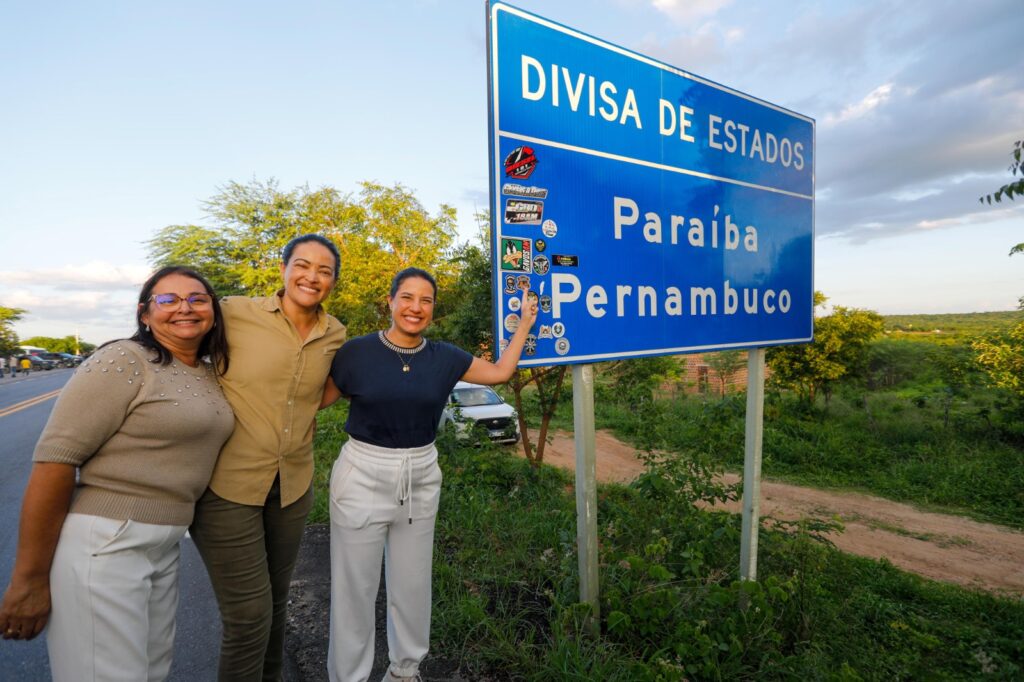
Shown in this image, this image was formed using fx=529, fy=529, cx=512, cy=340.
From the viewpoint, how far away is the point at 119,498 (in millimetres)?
1506

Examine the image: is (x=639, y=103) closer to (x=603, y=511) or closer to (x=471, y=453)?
(x=603, y=511)

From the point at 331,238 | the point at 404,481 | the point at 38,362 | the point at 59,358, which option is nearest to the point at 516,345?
the point at 404,481

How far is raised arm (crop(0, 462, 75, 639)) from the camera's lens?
1.38m

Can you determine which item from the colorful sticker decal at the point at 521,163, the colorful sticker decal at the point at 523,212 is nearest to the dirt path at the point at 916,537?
the colorful sticker decal at the point at 523,212

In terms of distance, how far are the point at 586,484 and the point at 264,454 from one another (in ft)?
4.42

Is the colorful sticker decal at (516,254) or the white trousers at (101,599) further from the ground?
the colorful sticker decal at (516,254)

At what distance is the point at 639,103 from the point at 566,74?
0.45 metres

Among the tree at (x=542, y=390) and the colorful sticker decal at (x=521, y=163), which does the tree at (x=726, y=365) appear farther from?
the colorful sticker decal at (x=521, y=163)

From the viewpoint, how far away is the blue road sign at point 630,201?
204 centimetres

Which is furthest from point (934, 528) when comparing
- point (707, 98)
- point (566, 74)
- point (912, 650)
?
point (566, 74)

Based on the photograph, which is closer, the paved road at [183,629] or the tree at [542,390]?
the paved road at [183,629]

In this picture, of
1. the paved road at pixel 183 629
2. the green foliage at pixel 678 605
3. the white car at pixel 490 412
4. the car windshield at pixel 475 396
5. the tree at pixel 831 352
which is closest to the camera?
the green foliage at pixel 678 605

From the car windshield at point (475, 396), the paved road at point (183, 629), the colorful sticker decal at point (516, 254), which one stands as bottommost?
the paved road at point (183, 629)

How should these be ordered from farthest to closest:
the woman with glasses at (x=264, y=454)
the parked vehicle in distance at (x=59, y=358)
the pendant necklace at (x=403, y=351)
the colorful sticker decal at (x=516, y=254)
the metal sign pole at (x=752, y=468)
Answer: the parked vehicle in distance at (x=59, y=358) < the metal sign pole at (x=752, y=468) < the pendant necklace at (x=403, y=351) < the colorful sticker decal at (x=516, y=254) < the woman with glasses at (x=264, y=454)
